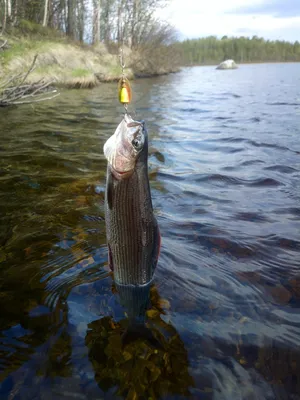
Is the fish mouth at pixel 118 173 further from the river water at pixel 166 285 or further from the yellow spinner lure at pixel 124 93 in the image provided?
the river water at pixel 166 285

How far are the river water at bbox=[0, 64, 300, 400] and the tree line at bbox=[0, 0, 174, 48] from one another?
2623 cm

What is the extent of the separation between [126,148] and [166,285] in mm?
1474

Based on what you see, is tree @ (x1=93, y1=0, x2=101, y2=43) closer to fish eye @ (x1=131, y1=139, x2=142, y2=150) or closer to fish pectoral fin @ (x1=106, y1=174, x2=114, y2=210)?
fish eye @ (x1=131, y1=139, x2=142, y2=150)

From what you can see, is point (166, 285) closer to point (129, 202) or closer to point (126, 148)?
point (129, 202)

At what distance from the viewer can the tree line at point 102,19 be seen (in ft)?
102

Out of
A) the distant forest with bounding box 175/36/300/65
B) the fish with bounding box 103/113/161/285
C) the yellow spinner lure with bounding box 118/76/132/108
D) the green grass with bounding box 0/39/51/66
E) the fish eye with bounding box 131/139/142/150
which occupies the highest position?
the distant forest with bounding box 175/36/300/65

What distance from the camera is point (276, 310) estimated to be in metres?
2.98

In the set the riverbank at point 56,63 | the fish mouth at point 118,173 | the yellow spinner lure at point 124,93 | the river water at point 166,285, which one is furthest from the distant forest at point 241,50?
the fish mouth at point 118,173

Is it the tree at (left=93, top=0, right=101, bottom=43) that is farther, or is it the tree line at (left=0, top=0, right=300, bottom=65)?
the tree at (left=93, top=0, right=101, bottom=43)

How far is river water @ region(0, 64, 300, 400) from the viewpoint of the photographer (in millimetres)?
2316

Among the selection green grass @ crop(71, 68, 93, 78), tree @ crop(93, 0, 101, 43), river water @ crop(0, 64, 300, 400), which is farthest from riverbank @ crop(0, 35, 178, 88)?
river water @ crop(0, 64, 300, 400)

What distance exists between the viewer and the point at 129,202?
90.2 inches

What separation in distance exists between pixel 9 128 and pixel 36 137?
1.52 metres

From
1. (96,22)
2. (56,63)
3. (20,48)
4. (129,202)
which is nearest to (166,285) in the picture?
(129,202)
